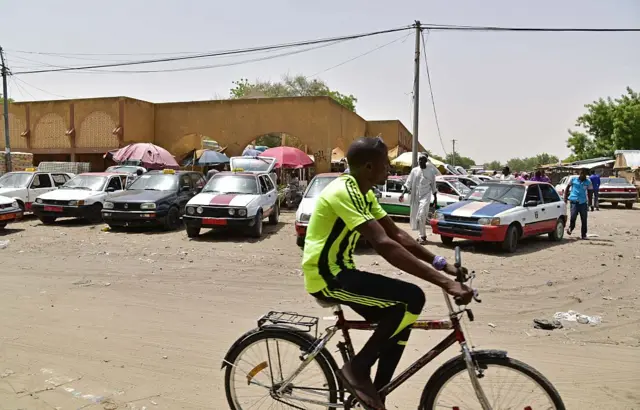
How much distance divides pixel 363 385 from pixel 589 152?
51.0 m

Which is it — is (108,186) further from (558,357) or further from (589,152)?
(589,152)

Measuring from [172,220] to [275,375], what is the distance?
1081 centimetres

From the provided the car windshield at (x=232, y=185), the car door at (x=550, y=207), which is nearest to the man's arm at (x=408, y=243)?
the car door at (x=550, y=207)

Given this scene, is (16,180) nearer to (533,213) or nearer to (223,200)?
(223,200)

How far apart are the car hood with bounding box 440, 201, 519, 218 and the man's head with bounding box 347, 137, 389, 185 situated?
25.7 feet

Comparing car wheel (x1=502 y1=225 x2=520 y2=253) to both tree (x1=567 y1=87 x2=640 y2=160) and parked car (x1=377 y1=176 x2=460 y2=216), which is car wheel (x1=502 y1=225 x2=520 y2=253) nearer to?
parked car (x1=377 y1=176 x2=460 y2=216)

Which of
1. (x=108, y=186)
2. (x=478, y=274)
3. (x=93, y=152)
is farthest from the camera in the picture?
(x=93, y=152)

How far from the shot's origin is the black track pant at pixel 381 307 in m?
2.66

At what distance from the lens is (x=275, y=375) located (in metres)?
3.09

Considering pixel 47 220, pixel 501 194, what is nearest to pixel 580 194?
pixel 501 194

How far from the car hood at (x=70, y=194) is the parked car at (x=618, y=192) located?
2226cm

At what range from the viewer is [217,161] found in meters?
22.7

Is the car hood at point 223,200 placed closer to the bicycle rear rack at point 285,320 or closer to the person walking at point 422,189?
the person walking at point 422,189

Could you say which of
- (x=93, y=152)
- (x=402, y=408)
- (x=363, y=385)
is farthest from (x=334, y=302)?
(x=93, y=152)
